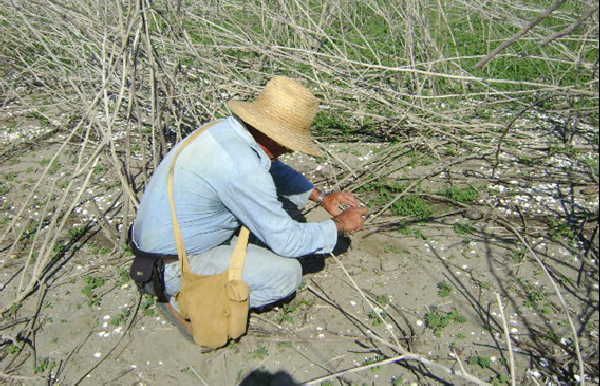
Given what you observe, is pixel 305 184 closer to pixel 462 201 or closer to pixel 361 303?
pixel 361 303

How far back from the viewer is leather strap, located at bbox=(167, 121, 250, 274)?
90.7 inches

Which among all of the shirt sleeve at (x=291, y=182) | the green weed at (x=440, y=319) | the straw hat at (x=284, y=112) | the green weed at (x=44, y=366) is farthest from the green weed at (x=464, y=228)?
the green weed at (x=44, y=366)

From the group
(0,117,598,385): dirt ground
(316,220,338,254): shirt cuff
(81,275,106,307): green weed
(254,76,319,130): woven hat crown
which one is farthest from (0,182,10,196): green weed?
(316,220,338,254): shirt cuff

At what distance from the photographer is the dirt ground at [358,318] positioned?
237 centimetres

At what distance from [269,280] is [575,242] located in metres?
1.79

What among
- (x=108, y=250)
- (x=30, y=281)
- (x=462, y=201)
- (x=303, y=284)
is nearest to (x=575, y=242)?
(x=462, y=201)

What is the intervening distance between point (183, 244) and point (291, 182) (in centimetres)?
79

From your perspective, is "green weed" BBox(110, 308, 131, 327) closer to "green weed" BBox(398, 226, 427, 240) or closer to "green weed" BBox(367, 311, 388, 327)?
"green weed" BBox(367, 311, 388, 327)

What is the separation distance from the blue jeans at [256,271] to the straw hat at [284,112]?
0.55 meters

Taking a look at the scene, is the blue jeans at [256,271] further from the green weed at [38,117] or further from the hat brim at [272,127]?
the green weed at [38,117]

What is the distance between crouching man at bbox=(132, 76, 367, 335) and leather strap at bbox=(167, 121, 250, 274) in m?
0.02

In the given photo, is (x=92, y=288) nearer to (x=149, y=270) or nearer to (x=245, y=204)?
(x=149, y=270)

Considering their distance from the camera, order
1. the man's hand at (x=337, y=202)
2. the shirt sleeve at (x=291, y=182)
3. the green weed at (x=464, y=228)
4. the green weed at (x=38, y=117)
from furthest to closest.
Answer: the green weed at (x=38, y=117) < the green weed at (x=464, y=228) < the shirt sleeve at (x=291, y=182) < the man's hand at (x=337, y=202)

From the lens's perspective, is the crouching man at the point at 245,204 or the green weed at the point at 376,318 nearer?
the crouching man at the point at 245,204
